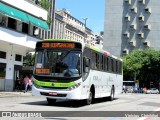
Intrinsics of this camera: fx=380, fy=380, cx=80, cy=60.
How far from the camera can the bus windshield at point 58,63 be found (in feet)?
60.4

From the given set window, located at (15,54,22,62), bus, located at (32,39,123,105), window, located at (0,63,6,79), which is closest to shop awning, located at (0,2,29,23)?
window, located at (0,63,6,79)

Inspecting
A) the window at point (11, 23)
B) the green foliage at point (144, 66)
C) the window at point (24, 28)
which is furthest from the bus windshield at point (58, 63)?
the green foliage at point (144, 66)

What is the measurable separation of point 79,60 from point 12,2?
15667mm

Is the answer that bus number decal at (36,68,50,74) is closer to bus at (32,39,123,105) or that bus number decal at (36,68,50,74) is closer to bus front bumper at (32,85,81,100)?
bus at (32,39,123,105)

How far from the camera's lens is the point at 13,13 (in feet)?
103

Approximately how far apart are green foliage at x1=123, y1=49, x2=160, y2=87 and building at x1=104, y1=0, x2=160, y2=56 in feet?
55.3

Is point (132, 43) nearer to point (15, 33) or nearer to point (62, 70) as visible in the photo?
point (15, 33)

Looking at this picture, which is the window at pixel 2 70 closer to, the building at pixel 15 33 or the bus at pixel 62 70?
the building at pixel 15 33

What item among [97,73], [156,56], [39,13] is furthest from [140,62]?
[97,73]

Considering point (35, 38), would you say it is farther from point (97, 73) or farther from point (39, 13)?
point (97, 73)

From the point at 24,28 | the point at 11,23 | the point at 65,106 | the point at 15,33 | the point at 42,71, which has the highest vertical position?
the point at 11,23

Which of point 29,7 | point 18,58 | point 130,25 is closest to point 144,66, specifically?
point 130,25

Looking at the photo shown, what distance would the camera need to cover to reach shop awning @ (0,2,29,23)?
1178 inches

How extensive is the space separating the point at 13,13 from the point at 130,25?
83.4 metres
